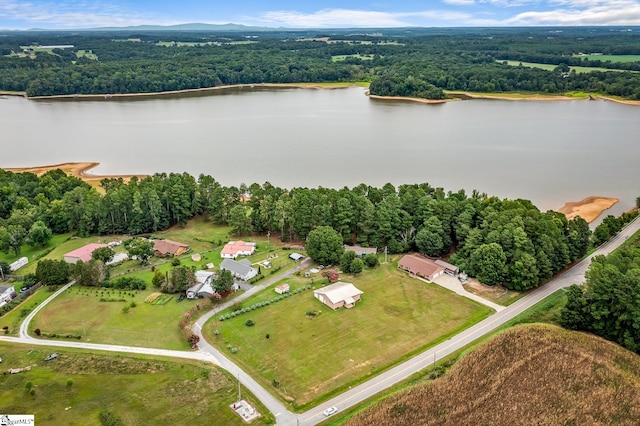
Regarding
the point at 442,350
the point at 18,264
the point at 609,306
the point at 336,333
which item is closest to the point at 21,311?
the point at 18,264

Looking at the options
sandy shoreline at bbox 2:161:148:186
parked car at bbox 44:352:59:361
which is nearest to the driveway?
parked car at bbox 44:352:59:361

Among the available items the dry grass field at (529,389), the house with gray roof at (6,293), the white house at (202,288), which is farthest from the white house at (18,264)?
the dry grass field at (529,389)

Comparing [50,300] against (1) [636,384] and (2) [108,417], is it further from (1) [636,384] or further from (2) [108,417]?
(1) [636,384]

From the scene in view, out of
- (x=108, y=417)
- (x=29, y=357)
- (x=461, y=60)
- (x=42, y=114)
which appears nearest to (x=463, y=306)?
(x=108, y=417)

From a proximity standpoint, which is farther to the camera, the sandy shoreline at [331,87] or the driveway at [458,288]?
the sandy shoreline at [331,87]

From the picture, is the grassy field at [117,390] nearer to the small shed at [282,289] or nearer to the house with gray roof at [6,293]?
the house with gray roof at [6,293]

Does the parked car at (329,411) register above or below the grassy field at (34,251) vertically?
above
